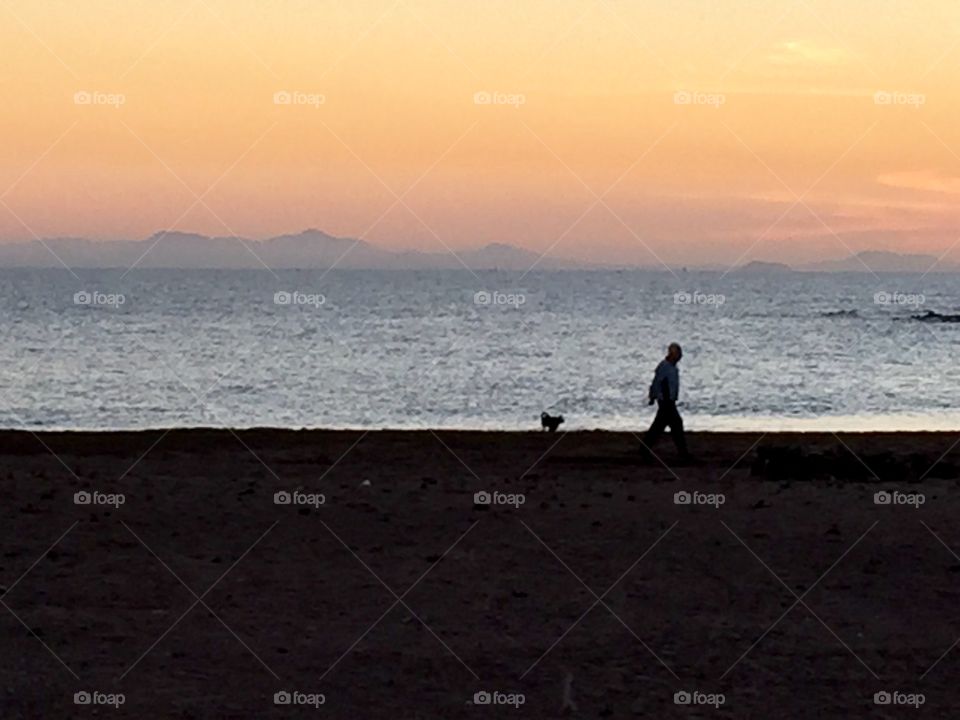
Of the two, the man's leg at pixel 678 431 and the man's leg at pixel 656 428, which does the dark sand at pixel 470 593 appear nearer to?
the man's leg at pixel 678 431

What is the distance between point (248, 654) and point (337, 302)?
14120cm

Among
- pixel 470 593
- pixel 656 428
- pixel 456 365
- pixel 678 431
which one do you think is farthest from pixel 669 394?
pixel 456 365

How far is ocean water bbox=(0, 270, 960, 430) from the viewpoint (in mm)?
44688

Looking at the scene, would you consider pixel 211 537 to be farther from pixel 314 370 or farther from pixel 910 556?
pixel 314 370

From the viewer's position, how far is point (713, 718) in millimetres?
9156

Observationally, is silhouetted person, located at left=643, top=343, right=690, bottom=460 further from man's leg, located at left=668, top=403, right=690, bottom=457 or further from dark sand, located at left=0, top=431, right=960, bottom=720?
dark sand, located at left=0, top=431, right=960, bottom=720

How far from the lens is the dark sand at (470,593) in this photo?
9664 millimetres

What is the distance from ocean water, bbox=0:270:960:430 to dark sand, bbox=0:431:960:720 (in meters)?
11.1

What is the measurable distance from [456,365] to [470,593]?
57.2m

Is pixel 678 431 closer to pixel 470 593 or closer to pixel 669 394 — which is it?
pixel 669 394

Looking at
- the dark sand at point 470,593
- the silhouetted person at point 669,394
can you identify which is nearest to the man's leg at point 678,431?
the silhouetted person at point 669,394

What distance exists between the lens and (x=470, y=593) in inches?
474

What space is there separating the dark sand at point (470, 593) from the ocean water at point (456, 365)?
36.4 feet

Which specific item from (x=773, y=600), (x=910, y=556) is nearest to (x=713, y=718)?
(x=773, y=600)
